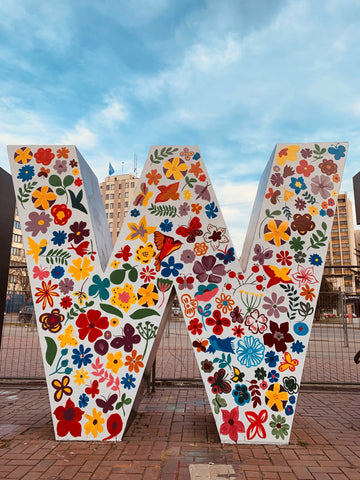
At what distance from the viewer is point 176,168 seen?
13.5 ft

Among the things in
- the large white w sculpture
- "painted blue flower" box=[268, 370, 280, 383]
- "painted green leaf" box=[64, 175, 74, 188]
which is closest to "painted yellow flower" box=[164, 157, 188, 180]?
the large white w sculpture

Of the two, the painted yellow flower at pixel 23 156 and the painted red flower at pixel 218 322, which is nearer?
the painted red flower at pixel 218 322

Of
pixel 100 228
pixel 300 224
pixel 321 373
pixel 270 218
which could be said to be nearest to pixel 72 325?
pixel 100 228

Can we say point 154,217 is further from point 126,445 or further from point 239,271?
point 126,445

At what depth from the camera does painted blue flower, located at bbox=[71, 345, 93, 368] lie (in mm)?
3785

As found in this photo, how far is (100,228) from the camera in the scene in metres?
4.43

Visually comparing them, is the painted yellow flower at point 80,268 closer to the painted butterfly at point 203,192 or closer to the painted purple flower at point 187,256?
the painted purple flower at point 187,256

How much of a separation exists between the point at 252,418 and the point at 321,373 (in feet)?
14.2

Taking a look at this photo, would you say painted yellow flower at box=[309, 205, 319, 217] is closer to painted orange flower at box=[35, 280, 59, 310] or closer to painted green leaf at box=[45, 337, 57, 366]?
painted orange flower at box=[35, 280, 59, 310]

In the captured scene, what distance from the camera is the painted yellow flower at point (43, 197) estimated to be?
4098 millimetres

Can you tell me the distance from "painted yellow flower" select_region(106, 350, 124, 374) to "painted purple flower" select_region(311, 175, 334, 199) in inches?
110

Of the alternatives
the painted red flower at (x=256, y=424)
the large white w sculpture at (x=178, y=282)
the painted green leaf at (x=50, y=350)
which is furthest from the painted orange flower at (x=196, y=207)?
the painted red flower at (x=256, y=424)

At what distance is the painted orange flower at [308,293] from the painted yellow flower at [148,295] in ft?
5.19

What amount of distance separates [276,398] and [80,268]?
2.50 metres
